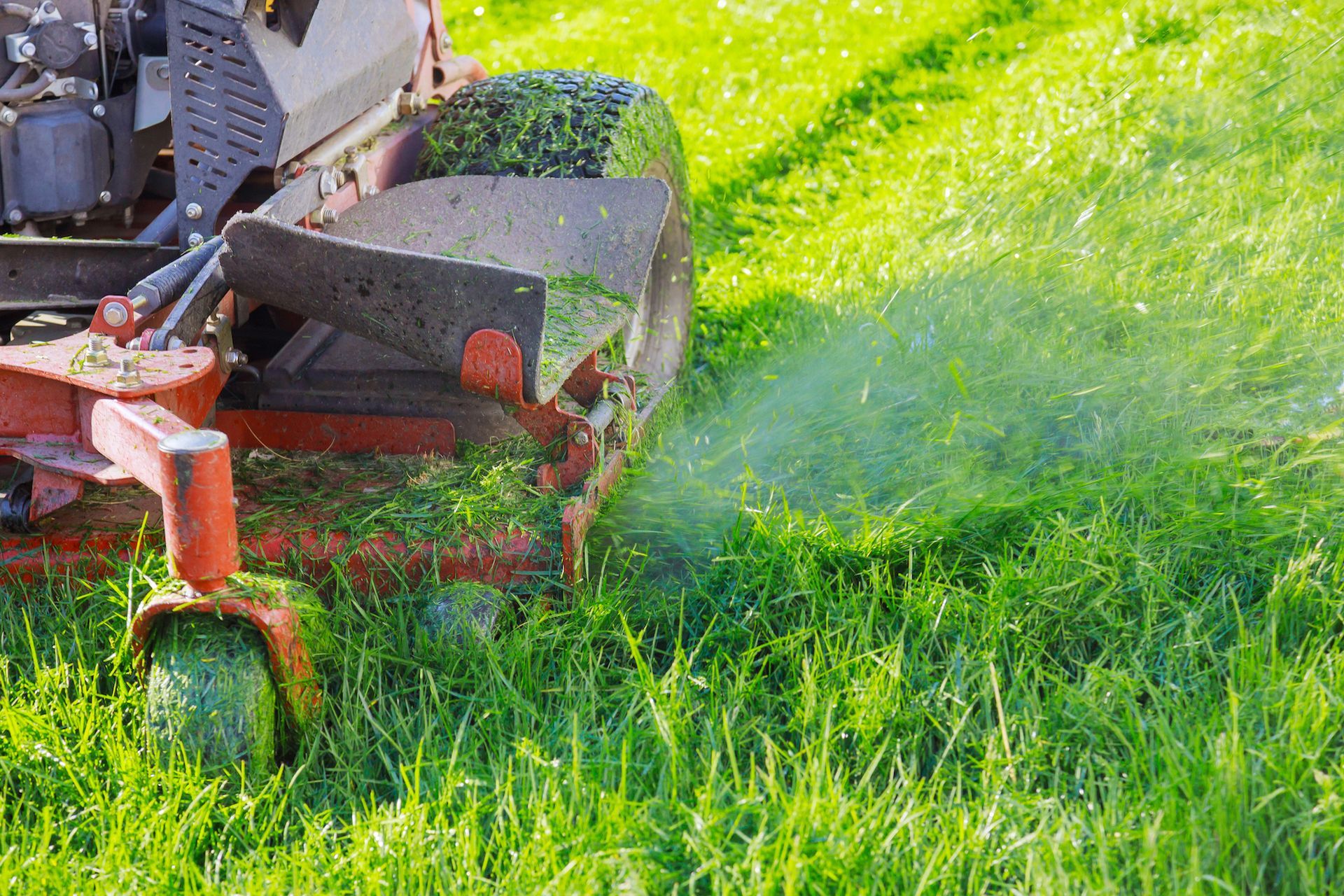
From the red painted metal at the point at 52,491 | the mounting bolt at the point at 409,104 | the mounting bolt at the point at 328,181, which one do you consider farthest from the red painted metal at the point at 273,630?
the mounting bolt at the point at 409,104

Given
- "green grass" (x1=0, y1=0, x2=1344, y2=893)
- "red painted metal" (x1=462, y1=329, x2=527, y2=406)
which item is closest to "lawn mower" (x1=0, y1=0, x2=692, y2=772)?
"red painted metal" (x1=462, y1=329, x2=527, y2=406)

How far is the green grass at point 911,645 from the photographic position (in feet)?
6.02

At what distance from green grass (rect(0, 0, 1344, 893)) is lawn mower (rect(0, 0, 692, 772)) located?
0.16 meters

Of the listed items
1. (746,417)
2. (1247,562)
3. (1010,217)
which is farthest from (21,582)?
(1010,217)

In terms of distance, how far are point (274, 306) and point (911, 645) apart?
1588mm

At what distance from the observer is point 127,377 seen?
6.84 feet

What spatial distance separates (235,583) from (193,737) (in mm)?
249

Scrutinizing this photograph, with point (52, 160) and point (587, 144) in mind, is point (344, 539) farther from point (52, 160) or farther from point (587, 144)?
point (587, 144)

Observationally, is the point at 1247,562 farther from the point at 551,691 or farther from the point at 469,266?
the point at 469,266

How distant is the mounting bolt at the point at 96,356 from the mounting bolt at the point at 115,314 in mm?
93

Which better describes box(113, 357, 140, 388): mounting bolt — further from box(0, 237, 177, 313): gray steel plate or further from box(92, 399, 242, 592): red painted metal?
box(0, 237, 177, 313): gray steel plate

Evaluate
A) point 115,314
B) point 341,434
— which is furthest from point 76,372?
point 341,434

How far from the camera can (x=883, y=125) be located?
626 centimetres

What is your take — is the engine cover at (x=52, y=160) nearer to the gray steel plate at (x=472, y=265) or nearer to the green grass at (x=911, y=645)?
the gray steel plate at (x=472, y=265)
